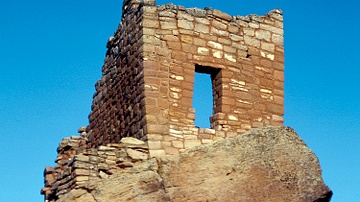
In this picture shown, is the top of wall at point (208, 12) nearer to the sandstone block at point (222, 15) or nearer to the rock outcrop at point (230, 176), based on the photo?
the sandstone block at point (222, 15)

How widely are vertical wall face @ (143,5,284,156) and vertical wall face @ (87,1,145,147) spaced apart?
0.27m

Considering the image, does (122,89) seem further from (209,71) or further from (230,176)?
(230,176)

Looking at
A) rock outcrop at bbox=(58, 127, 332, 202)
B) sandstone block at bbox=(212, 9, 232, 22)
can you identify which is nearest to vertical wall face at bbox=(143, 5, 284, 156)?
sandstone block at bbox=(212, 9, 232, 22)

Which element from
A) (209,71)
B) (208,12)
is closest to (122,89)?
(209,71)

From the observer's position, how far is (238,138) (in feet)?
40.9

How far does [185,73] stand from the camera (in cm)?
1409

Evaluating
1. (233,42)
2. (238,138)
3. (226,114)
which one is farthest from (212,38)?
(238,138)

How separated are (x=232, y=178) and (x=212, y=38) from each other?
3439 millimetres

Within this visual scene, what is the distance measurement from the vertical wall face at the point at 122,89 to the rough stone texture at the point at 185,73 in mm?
19

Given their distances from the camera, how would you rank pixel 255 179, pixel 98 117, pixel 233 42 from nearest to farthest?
pixel 255 179
pixel 233 42
pixel 98 117

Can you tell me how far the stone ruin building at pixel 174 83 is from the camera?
13.3m

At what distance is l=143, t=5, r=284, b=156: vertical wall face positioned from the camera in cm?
1366

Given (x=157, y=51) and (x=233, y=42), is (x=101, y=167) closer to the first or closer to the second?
(x=157, y=51)

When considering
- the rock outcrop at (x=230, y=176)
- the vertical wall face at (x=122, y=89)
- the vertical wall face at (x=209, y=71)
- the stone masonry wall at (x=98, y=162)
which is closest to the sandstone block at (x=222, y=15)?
the vertical wall face at (x=209, y=71)
